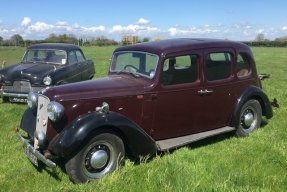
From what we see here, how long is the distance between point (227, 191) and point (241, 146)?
2220mm

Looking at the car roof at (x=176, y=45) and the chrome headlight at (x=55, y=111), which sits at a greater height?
the car roof at (x=176, y=45)

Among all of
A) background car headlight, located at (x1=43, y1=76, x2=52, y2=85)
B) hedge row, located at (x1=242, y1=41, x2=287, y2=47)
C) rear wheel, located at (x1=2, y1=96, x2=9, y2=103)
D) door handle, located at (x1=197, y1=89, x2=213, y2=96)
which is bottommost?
hedge row, located at (x1=242, y1=41, x2=287, y2=47)

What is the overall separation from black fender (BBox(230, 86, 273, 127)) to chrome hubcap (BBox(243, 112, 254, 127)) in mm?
328

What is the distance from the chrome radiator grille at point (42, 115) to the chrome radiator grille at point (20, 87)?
17.1 feet

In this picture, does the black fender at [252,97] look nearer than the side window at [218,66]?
No

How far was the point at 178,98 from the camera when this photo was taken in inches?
237

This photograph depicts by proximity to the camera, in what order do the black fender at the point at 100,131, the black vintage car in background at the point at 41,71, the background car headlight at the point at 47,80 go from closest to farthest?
the black fender at the point at 100,131 → the background car headlight at the point at 47,80 → the black vintage car in background at the point at 41,71

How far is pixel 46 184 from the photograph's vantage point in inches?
196

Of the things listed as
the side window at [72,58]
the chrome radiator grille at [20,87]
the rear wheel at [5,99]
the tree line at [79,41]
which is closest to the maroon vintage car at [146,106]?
the chrome radiator grille at [20,87]

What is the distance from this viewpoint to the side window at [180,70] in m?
5.95

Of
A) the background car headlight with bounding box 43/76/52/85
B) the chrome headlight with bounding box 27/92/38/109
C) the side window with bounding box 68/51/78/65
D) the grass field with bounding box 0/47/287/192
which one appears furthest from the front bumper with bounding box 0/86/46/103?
the chrome headlight with bounding box 27/92/38/109

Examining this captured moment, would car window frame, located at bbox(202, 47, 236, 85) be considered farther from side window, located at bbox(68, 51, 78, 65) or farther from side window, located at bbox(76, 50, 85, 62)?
side window, located at bbox(76, 50, 85, 62)

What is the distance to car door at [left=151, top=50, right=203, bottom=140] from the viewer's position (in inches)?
231

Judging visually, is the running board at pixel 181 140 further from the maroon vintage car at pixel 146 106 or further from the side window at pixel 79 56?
the side window at pixel 79 56
